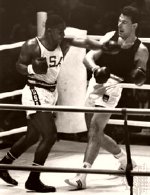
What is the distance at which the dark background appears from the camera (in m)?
2.74

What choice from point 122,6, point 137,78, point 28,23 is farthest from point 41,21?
point 137,78

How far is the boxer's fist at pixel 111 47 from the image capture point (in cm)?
241

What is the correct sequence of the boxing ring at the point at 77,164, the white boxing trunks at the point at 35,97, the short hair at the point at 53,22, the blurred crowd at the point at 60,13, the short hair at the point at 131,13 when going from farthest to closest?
the blurred crowd at the point at 60,13 < the short hair at the point at 131,13 < the short hair at the point at 53,22 < the white boxing trunks at the point at 35,97 < the boxing ring at the point at 77,164

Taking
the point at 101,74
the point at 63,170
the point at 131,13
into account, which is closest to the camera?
the point at 63,170

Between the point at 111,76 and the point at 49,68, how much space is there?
0.29 m

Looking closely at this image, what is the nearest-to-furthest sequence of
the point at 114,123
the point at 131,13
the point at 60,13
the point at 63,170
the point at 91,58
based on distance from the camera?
the point at 63,170 → the point at 91,58 → the point at 131,13 → the point at 60,13 → the point at 114,123

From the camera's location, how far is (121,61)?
247 centimetres

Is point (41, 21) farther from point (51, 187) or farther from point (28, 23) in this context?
point (51, 187)

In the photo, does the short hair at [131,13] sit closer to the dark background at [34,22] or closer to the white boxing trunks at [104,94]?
the dark background at [34,22]

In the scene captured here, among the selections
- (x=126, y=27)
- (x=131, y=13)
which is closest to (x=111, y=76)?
(x=126, y=27)

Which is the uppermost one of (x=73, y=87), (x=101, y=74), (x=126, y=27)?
(x=126, y=27)

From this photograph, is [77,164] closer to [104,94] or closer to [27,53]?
[104,94]

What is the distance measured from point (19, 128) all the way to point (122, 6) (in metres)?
0.83

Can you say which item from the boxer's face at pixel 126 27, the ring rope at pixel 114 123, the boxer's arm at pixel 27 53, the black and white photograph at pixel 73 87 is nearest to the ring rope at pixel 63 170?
the black and white photograph at pixel 73 87
